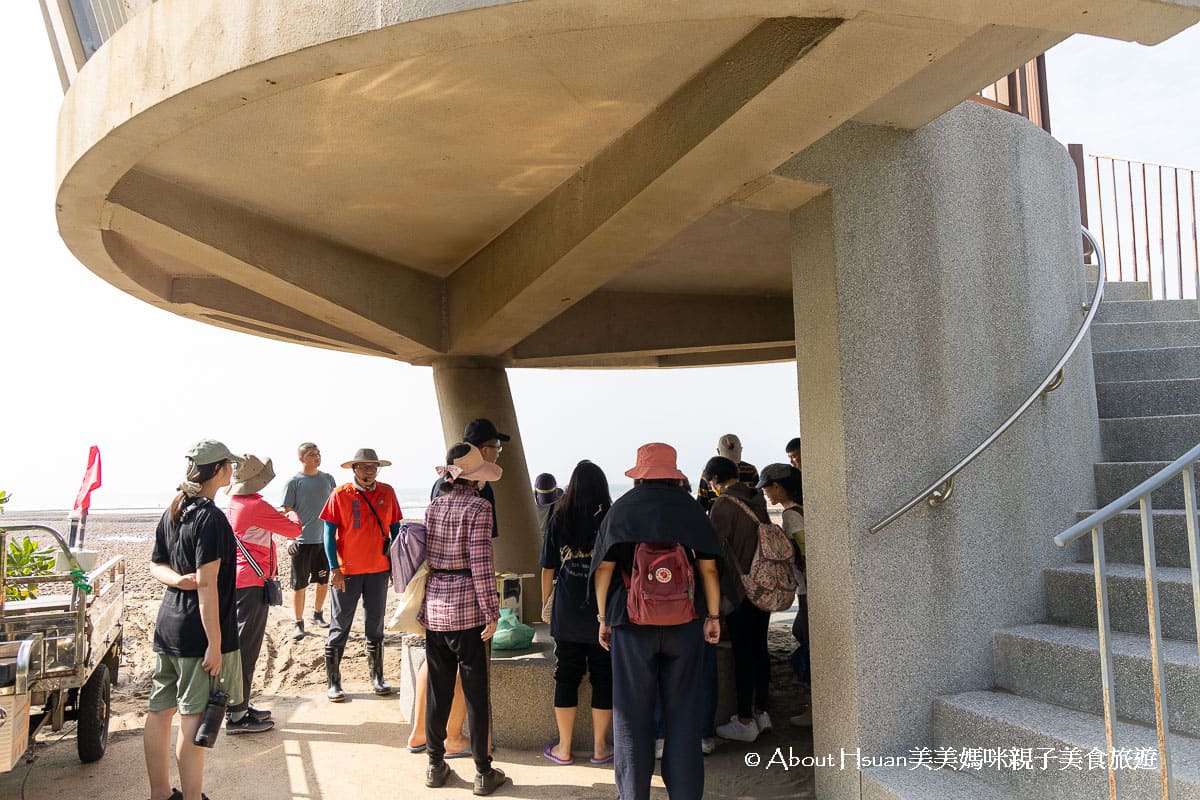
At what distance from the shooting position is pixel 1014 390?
15.6ft

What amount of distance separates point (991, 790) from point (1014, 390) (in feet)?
7.07

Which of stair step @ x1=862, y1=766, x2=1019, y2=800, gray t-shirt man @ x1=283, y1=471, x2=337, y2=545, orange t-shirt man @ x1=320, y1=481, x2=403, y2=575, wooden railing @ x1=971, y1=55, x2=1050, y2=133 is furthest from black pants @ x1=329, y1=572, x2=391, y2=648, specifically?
wooden railing @ x1=971, y1=55, x2=1050, y2=133

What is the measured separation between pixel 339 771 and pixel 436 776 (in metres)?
0.69

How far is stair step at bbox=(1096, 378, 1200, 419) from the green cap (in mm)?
5525

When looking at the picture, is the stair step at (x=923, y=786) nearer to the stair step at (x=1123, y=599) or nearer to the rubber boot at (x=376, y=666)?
the stair step at (x=1123, y=599)

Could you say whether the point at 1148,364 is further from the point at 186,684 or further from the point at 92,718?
the point at 92,718

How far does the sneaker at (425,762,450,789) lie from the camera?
4578 millimetres

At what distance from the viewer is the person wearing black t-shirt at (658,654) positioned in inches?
155

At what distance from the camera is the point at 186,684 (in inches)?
154

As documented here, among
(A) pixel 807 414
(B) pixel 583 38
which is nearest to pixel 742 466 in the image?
(A) pixel 807 414

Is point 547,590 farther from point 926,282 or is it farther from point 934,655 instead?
point 926,282

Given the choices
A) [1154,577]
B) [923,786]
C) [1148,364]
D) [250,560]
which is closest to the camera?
[1154,577]

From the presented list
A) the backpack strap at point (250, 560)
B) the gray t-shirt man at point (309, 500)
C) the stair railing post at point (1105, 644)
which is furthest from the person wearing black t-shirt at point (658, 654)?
the gray t-shirt man at point (309, 500)

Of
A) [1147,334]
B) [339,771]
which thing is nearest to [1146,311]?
[1147,334]
